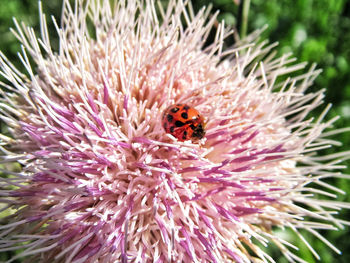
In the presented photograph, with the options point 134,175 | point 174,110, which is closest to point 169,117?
point 174,110

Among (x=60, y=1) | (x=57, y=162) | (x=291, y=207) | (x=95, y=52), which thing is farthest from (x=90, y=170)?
(x=60, y=1)

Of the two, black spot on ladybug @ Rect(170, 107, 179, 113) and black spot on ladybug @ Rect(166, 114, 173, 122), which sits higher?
black spot on ladybug @ Rect(170, 107, 179, 113)

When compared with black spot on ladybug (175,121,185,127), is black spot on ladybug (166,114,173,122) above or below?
above

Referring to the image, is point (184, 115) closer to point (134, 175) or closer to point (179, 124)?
point (179, 124)

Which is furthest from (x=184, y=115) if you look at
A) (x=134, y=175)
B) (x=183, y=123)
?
(x=134, y=175)

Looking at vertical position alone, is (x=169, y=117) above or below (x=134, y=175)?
above

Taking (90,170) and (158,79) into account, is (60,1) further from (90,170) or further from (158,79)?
(90,170)

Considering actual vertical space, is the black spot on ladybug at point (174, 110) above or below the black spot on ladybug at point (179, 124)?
above

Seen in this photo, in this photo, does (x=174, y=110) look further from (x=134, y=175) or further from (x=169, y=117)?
(x=134, y=175)
